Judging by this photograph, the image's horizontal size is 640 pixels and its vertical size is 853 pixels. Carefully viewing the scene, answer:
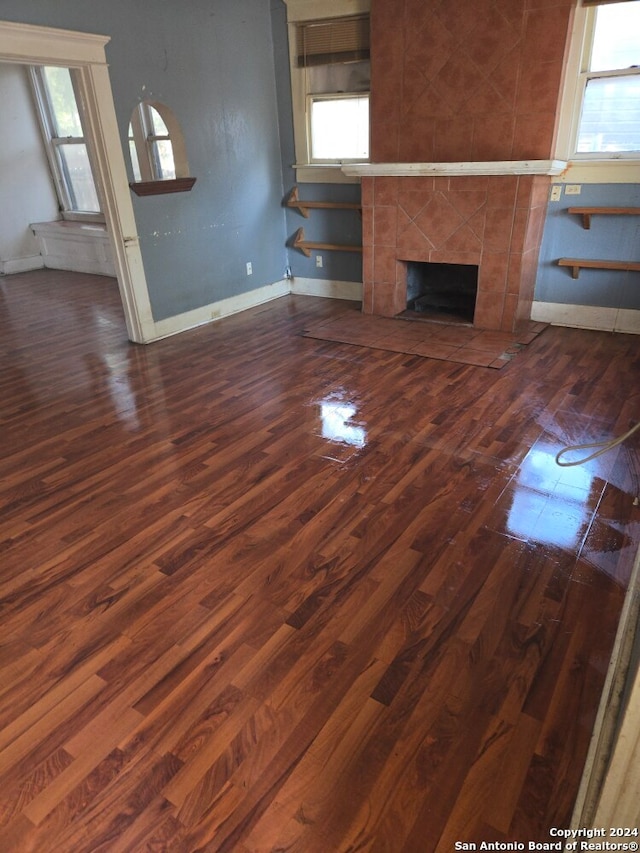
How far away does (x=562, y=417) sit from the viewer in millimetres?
3266

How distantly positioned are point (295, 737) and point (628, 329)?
425cm

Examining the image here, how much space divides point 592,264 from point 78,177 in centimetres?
677

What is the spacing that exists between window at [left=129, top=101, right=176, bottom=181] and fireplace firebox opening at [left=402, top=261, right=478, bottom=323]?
2.96 m

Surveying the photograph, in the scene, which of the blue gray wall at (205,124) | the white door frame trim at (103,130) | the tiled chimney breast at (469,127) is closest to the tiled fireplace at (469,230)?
the tiled chimney breast at (469,127)

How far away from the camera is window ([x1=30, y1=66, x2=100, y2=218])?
7.33 meters

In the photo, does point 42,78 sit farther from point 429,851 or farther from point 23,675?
point 429,851

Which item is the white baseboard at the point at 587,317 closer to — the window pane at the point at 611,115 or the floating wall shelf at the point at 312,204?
the window pane at the point at 611,115

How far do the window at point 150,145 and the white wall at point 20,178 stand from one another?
2.16 m

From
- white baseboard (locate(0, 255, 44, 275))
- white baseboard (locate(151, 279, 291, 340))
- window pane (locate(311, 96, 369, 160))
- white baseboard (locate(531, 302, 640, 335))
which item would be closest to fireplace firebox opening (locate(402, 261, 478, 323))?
white baseboard (locate(531, 302, 640, 335))

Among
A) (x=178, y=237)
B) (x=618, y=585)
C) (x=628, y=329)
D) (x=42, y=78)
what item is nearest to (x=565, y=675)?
(x=618, y=585)

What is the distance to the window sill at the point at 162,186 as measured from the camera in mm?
4387

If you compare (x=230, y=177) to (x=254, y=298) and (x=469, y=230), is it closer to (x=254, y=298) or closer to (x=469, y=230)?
(x=254, y=298)

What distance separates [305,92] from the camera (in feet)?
17.6

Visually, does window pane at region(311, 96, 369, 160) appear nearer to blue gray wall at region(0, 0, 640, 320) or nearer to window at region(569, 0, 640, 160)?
blue gray wall at region(0, 0, 640, 320)
